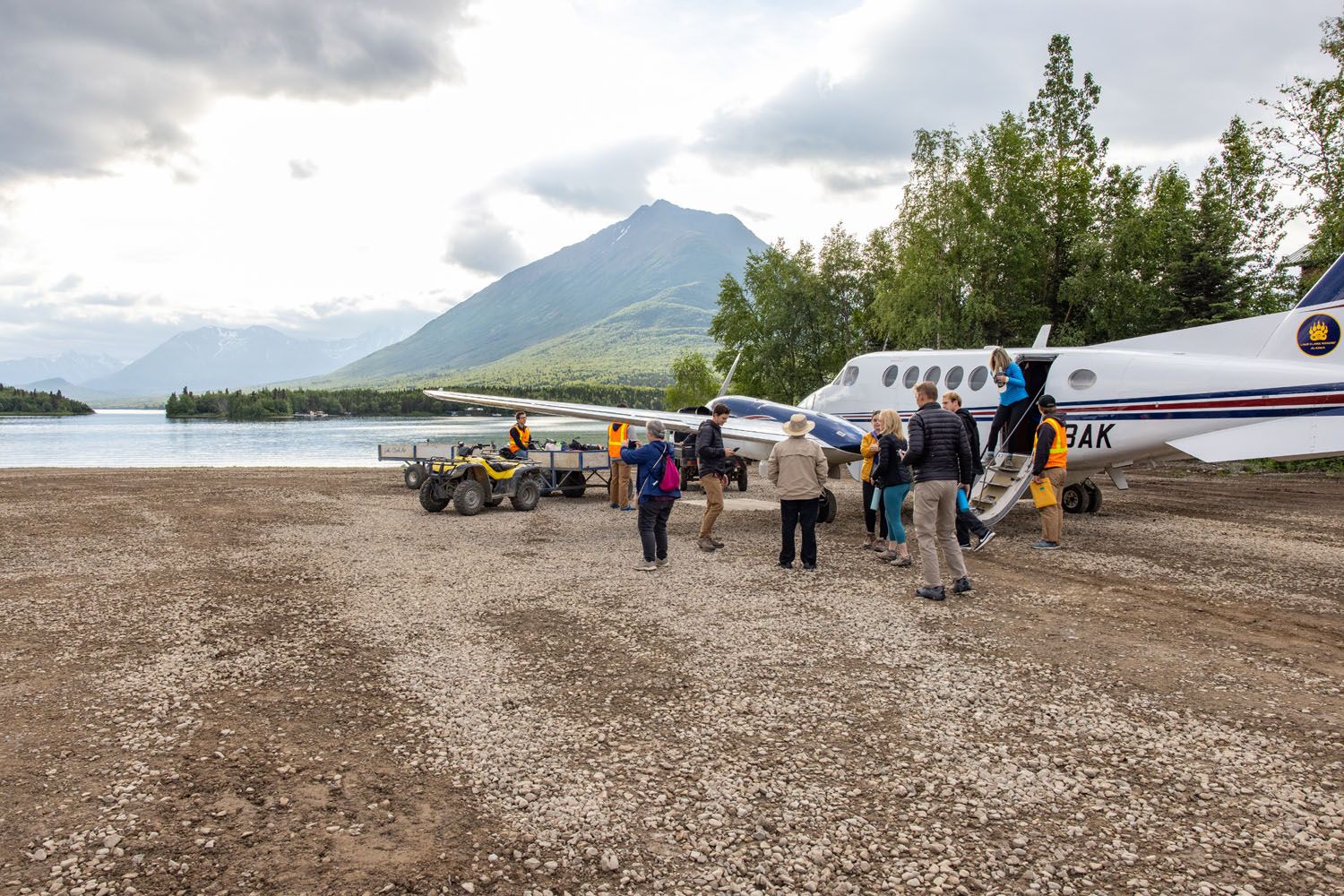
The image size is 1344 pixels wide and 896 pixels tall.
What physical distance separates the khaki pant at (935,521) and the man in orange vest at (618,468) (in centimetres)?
827

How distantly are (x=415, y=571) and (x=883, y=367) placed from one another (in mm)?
10132

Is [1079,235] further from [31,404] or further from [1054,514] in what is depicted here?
[31,404]

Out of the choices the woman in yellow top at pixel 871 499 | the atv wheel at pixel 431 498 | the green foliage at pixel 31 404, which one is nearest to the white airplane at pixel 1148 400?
the woman in yellow top at pixel 871 499

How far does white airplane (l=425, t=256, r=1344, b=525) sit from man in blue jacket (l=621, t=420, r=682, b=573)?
3.30 meters

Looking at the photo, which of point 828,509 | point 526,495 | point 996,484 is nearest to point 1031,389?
point 996,484

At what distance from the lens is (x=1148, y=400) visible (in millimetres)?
11445

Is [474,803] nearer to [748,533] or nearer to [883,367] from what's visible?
[748,533]

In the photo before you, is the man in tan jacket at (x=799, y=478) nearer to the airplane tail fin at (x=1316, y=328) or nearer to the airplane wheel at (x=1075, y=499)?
the airplane tail fin at (x=1316, y=328)

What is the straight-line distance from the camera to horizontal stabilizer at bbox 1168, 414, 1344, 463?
31.7ft

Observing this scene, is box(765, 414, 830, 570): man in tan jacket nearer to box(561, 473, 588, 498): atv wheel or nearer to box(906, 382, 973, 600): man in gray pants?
box(906, 382, 973, 600): man in gray pants

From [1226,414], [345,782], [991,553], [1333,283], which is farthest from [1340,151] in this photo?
[345,782]

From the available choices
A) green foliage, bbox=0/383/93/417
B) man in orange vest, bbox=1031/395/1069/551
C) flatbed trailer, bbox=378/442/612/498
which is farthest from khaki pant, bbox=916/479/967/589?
green foliage, bbox=0/383/93/417

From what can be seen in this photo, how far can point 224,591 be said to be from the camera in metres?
7.77

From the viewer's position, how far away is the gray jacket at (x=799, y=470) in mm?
8617
